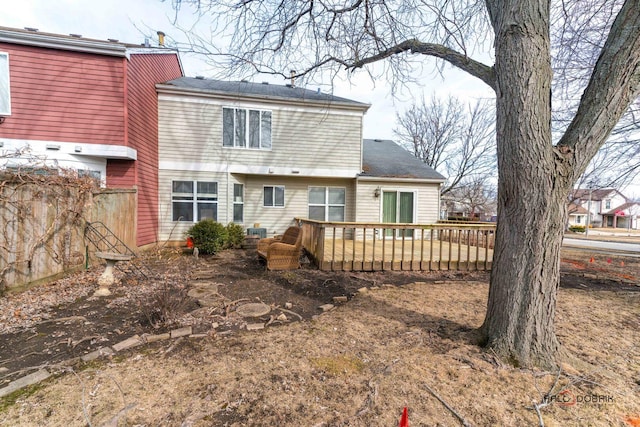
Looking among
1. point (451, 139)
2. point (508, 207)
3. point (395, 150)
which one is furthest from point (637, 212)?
point (508, 207)

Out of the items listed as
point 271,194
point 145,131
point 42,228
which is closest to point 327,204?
point 271,194

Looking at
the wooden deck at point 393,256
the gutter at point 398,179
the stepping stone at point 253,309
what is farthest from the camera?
the gutter at point 398,179

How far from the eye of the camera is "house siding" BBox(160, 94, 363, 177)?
9427mm

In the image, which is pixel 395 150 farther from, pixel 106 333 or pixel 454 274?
pixel 106 333

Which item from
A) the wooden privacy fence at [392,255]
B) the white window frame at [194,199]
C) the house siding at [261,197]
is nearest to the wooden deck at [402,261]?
the wooden privacy fence at [392,255]

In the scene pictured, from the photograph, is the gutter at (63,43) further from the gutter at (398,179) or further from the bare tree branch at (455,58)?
the gutter at (398,179)

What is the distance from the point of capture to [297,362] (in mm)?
2699

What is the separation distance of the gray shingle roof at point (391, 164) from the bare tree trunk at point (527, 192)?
775 centimetres

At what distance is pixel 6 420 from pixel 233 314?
222 centimetres

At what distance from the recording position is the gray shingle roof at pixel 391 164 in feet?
34.8

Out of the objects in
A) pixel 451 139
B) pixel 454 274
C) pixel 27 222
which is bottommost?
pixel 454 274

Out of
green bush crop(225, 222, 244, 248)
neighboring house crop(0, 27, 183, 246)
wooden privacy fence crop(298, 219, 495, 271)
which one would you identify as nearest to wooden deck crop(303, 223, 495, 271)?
wooden privacy fence crop(298, 219, 495, 271)

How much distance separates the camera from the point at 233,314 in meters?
3.93

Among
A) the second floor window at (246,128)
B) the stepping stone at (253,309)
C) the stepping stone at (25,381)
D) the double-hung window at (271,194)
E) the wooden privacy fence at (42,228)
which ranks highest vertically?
the second floor window at (246,128)
